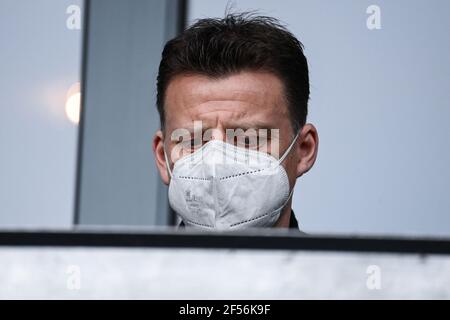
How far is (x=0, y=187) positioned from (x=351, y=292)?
1.67m

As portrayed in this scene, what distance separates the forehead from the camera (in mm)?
1763

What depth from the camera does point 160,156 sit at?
6.00 ft

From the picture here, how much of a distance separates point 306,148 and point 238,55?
292mm

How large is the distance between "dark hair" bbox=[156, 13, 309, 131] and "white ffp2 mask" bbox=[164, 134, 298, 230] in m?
0.22

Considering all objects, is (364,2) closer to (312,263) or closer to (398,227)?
(398,227)

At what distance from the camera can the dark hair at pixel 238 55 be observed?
1.88 m

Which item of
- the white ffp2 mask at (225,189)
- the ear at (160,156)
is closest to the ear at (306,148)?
the white ffp2 mask at (225,189)

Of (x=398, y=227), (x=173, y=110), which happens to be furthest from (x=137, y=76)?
(x=398, y=227)

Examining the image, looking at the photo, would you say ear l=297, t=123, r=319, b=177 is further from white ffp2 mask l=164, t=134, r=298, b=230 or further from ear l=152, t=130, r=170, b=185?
ear l=152, t=130, r=170, b=185

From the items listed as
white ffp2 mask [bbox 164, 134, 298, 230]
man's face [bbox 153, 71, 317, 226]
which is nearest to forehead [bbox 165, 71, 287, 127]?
man's face [bbox 153, 71, 317, 226]

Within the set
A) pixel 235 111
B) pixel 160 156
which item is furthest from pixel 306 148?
pixel 160 156

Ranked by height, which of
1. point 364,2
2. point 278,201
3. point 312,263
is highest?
point 364,2

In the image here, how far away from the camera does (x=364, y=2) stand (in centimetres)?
221

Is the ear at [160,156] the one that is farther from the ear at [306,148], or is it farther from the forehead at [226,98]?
the ear at [306,148]
